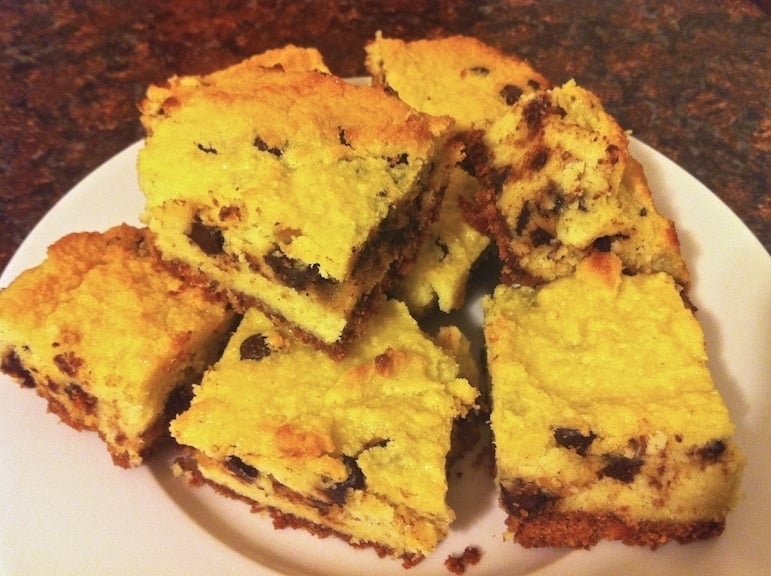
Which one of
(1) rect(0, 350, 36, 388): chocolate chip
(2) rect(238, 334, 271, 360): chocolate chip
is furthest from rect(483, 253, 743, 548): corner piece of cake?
(1) rect(0, 350, 36, 388): chocolate chip

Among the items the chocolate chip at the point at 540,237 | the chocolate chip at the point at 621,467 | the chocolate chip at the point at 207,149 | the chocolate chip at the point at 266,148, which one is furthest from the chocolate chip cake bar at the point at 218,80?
the chocolate chip at the point at 621,467

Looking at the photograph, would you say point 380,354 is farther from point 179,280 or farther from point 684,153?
point 684,153

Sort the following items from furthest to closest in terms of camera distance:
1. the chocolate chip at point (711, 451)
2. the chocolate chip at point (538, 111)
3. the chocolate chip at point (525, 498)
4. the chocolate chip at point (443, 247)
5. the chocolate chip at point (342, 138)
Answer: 1. the chocolate chip at point (443, 247)
2. the chocolate chip at point (538, 111)
3. the chocolate chip at point (342, 138)
4. the chocolate chip at point (525, 498)
5. the chocolate chip at point (711, 451)

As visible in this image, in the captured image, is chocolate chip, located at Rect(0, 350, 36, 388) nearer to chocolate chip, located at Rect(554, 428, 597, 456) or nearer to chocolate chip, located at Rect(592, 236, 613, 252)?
chocolate chip, located at Rect(554, 428, 597, 456)

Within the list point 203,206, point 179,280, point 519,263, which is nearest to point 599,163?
point 519,263

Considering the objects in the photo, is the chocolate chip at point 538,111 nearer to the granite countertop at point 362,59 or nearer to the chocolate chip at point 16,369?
the granite countertop at point 362,59

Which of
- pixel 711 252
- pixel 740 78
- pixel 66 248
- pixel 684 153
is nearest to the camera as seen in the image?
pixel 66 248
